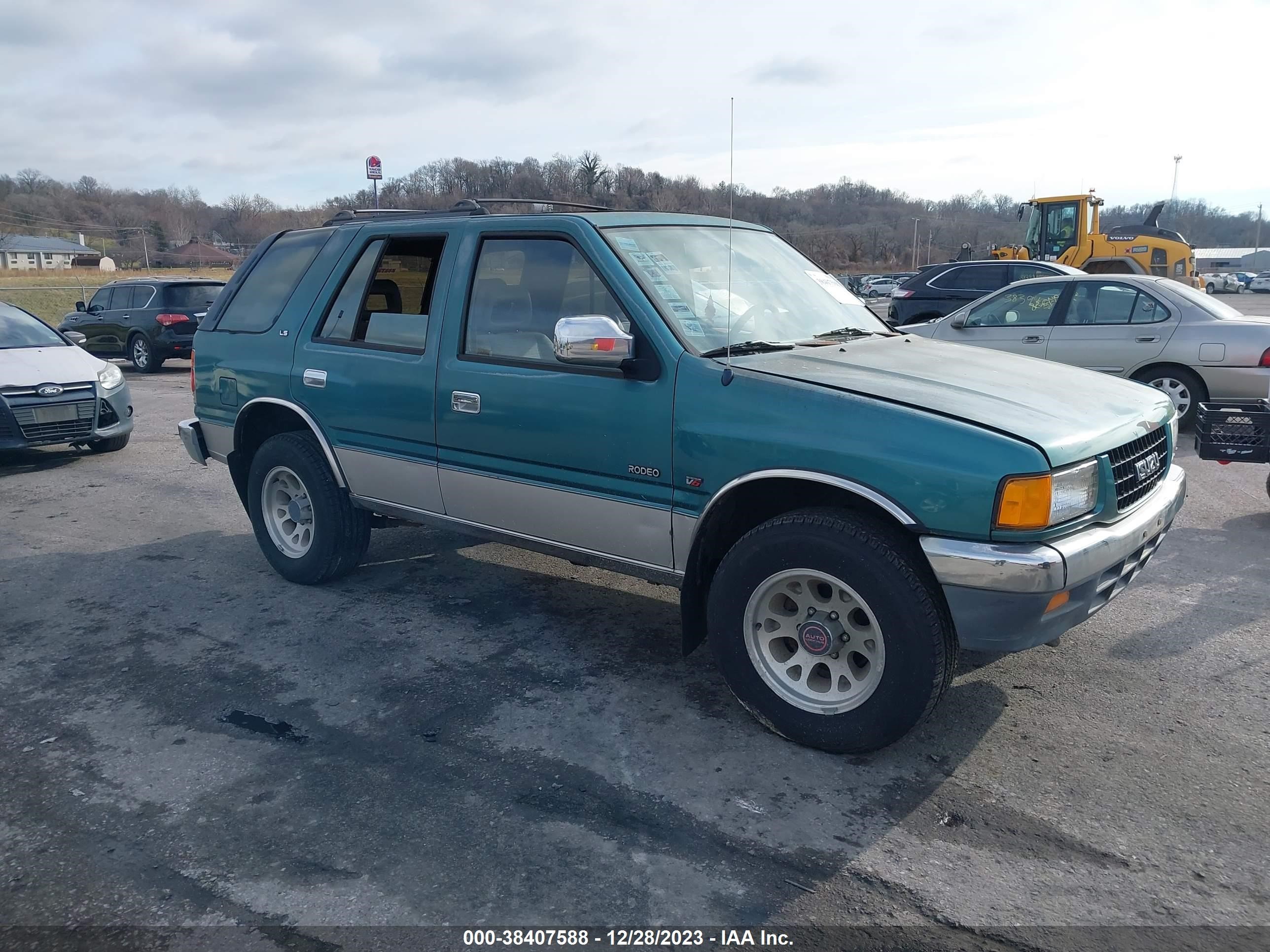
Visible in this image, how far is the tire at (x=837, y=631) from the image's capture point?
10.3 feet

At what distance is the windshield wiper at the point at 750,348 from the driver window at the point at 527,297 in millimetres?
465

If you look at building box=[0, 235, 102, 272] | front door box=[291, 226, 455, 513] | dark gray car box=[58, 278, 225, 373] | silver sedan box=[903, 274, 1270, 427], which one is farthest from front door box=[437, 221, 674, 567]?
building box=[0, 235, 102, 272]

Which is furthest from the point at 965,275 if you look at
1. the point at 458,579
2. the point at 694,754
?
the point at 694,754

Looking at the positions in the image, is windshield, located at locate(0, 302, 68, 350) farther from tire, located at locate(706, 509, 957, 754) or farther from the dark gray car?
tire, located at locate(706, 509, 957, 754)

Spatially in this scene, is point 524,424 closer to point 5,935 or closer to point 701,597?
point 701,597

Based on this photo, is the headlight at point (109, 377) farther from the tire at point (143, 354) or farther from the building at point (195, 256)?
the building at point (195, 256)

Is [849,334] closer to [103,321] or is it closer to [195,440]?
[195,440]

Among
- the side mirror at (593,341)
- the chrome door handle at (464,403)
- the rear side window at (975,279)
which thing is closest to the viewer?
the side mirror at (593,341)

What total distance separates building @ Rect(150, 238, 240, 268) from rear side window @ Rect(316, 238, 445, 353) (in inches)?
2435

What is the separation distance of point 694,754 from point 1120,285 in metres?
8.03

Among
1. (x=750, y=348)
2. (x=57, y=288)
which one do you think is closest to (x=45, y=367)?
(x=750, y=348)

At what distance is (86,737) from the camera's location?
3670mm

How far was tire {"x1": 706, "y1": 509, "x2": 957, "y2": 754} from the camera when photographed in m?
3.13

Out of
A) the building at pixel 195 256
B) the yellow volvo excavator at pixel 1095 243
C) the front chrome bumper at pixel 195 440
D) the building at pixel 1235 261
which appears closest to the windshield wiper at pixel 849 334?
the front chrome bumper at pixel 195 440
